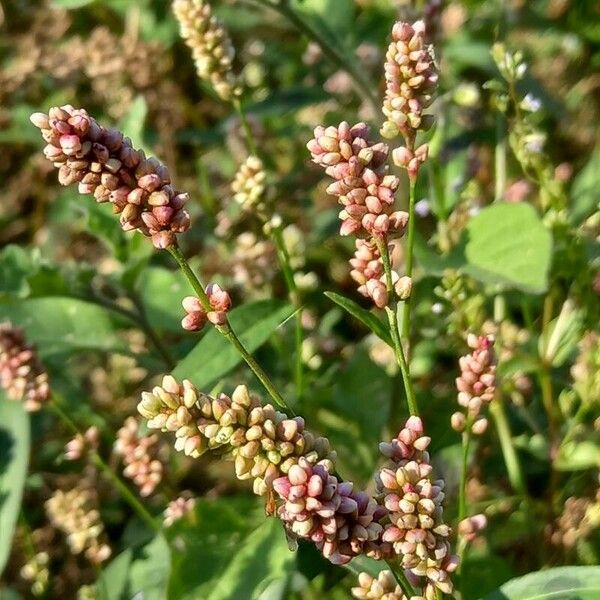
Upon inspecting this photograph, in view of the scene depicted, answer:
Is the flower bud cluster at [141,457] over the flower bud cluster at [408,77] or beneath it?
beneath

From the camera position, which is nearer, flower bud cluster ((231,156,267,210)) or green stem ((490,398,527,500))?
flower bud cluster ((231,156,267,210))

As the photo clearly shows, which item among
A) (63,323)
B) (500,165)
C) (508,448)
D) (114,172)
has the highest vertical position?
(114,172)

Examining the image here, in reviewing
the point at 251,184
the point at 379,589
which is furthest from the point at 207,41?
the point at 379,589

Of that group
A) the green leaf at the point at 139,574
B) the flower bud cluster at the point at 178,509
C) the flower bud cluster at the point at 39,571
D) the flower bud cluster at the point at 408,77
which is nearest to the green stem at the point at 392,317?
the flower bud cluster at the point at 408,77

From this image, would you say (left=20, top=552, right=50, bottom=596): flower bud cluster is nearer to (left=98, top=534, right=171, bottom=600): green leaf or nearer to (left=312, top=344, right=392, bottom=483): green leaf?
(left=98, top=534, right=171, bottom=600): green leaf

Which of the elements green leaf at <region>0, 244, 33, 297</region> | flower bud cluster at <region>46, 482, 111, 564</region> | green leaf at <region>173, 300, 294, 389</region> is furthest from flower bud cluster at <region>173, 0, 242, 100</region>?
flower bud cluster at <region>46, 482, 111, 564</region>

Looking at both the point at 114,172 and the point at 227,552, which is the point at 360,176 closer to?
the point at 114,172

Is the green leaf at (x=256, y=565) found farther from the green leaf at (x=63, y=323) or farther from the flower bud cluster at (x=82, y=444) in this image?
the green leaf at (x=63, y=323)
